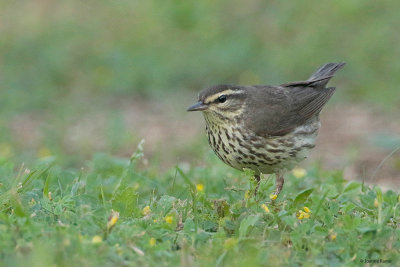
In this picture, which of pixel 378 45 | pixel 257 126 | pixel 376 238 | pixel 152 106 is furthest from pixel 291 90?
pixel 378 45

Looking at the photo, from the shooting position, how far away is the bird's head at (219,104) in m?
7.07

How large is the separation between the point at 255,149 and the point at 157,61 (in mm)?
7051

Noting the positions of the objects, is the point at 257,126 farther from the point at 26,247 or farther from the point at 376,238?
the point at 26,247

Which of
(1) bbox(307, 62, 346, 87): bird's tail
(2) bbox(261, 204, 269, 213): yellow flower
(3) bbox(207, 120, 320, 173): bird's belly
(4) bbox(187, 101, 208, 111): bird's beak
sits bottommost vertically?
(2) bbox(261, 204, 269, 213): yellow flower

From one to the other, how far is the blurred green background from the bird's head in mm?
2981

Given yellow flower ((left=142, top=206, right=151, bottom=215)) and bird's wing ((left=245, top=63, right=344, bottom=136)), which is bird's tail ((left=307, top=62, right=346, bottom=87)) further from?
yellow flower ((left=142, top=206, right=151, bottom=215))

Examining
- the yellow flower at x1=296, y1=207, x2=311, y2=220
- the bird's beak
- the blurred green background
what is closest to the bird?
the bird's beak

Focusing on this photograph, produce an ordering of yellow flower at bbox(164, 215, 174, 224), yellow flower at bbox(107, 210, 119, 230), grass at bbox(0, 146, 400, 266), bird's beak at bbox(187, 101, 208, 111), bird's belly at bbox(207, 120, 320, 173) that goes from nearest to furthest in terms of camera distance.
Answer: grass at bbox(0, 146, 400, 266) → yellow flower at bbox(107, 210, 119, 230) → yellow flower at bbox(164, 215, 174, 224) → bird's belly at bbox(207, 120, 320, 173) → bird's beak at bbox(187, 101, 208, 111)

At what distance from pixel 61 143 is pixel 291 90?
4.16 m

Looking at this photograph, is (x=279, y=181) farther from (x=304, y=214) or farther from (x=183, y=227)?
(x=183, y=227)

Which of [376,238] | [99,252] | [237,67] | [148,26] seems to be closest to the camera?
[99,252]

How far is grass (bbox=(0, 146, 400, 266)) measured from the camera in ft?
16.0

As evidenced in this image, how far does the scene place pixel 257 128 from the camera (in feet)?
23.1

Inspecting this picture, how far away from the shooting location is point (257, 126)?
7.06 m
